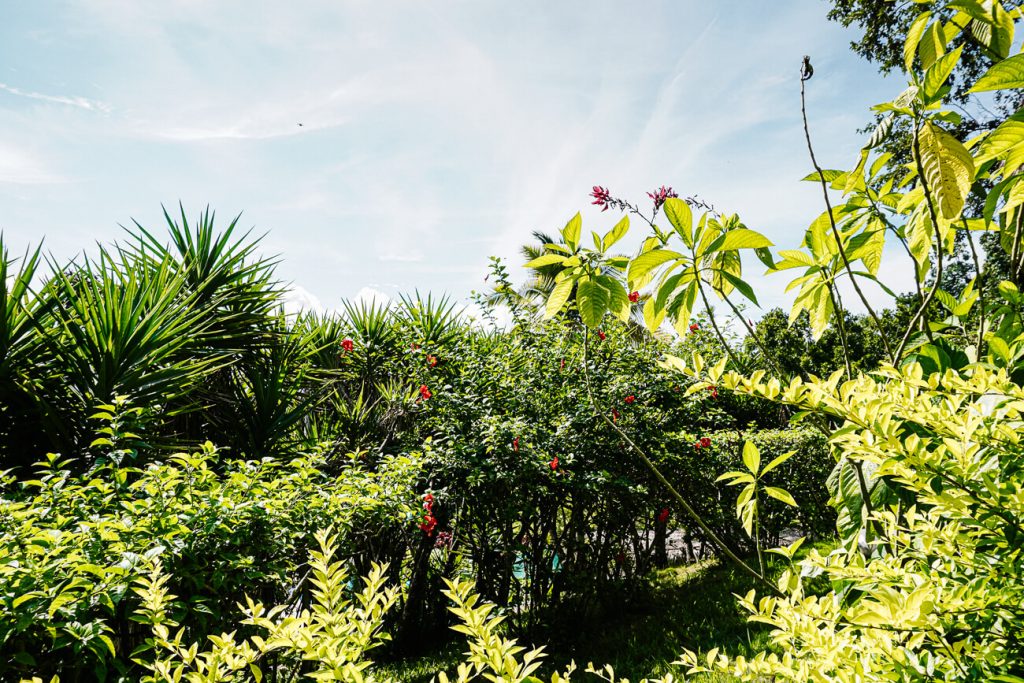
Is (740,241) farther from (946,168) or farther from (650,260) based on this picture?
(946,168)

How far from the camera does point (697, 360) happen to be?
1.15 m

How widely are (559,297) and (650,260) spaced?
23 cm

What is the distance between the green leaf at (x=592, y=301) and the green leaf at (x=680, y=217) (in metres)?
0.22

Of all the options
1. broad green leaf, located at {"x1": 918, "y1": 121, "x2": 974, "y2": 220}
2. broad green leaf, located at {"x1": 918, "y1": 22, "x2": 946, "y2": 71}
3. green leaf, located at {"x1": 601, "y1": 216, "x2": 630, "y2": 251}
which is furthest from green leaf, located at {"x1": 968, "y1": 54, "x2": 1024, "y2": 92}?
green leaf, located at {"x1": 601, "y1": 216, "x2": 630, "y2": 251}

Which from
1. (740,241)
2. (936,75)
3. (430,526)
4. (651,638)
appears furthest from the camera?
(651,638)

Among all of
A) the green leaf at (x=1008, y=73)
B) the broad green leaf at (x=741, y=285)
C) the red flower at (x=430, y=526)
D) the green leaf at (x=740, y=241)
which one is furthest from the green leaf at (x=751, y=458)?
the red flower at (x=430, y=526)

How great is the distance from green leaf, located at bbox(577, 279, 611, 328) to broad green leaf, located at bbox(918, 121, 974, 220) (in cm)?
66

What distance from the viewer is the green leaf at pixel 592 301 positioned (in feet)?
4.39

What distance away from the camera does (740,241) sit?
3.96 ft

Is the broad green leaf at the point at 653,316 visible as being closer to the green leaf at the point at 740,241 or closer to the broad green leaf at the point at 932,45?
the green leaf at the point at 740,241

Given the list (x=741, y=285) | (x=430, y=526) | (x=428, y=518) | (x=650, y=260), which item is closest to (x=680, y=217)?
(x=650, y=260)

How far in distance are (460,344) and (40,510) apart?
3.86m

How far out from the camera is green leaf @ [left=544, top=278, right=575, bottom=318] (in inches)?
51.8

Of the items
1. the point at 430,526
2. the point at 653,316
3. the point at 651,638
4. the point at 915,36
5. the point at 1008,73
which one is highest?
the point at 915,36
